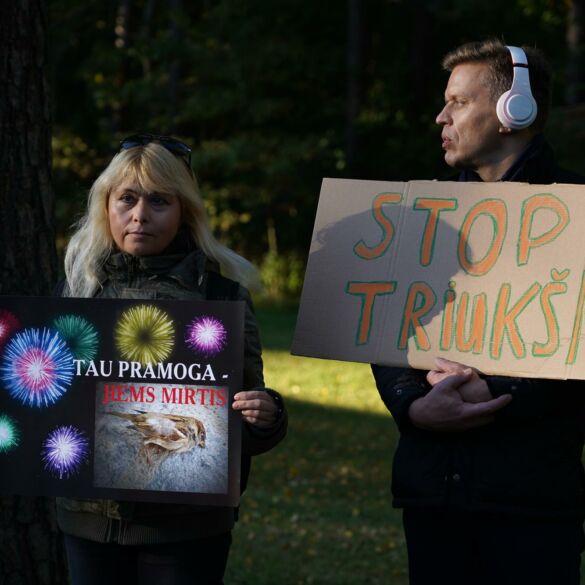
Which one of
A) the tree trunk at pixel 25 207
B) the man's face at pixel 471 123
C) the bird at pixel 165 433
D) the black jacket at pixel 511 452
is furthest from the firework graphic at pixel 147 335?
the tree trunk at pixel 25 207

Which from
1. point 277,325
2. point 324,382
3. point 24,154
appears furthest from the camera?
point 277,325

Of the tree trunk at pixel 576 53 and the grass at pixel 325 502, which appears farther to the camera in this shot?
the tree trunk at pixel 576 53

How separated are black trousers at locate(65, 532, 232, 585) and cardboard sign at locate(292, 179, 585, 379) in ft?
1.97

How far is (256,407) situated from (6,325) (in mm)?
709

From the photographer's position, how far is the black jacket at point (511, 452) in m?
2.88

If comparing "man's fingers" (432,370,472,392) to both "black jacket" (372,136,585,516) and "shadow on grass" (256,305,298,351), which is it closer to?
"black jacket" (372,136,585,516)

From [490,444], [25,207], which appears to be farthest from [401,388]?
[25,207]

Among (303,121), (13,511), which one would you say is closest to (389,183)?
(13,511)

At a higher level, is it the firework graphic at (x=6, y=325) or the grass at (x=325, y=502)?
the firework graphic at (x=6, y=325)

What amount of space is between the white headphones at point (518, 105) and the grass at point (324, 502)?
3.51 meters

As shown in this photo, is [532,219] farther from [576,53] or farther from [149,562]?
[576,53]

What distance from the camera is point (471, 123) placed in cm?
301

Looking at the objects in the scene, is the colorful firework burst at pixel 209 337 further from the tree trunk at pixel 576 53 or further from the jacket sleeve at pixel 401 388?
the tree trunk at pixel 576 53

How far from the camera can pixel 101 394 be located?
2.90 m
